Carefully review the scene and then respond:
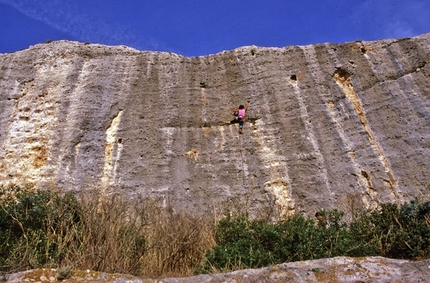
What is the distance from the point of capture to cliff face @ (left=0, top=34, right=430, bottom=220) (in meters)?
9.86

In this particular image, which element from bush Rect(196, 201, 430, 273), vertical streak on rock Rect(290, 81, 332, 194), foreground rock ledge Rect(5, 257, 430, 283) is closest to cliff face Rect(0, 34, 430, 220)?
vertical streak on rock Rect(290, 81, 332, 194)

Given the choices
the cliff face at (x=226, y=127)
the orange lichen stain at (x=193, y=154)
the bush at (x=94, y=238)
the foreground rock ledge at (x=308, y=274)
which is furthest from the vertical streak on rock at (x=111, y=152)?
the foreground rock ledge at (x=308, y=274)

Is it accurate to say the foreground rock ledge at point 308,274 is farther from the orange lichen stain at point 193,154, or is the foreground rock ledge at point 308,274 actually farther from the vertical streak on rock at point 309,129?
the orange lichen stain at point 193,154

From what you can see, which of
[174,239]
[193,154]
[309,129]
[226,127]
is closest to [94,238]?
[174,239]

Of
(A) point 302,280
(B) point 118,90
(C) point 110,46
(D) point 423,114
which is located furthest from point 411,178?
(C) point 110,46

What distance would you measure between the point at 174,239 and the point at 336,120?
534 cm

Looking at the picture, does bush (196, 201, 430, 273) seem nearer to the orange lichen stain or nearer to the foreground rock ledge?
the foreground rock ledge

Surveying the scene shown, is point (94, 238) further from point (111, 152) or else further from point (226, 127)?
point (226, 127)

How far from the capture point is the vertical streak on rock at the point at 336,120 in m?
9.45

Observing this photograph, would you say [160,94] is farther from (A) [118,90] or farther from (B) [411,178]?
(B) [411,178]

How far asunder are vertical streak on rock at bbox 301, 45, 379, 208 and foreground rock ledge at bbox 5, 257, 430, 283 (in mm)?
3793

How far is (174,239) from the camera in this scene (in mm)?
7137

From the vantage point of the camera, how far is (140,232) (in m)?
7.39

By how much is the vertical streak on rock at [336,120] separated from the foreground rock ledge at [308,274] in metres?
3.79
